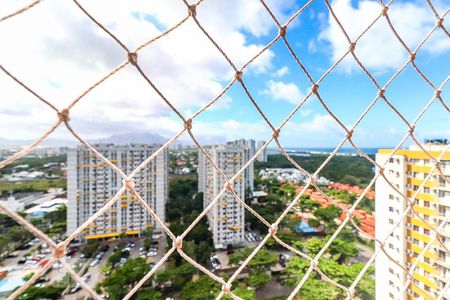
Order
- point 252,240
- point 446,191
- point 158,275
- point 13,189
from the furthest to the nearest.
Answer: point 252,240, point 13,189, point 158,275, point 446,191

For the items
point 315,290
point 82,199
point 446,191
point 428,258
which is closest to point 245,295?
point 315,290

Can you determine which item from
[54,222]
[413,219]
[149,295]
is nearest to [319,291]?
[413,219]

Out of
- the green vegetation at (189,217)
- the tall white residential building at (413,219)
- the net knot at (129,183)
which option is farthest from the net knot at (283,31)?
the green vegetation at (189,217)

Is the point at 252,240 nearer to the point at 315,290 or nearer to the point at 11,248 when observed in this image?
the point at 315,290

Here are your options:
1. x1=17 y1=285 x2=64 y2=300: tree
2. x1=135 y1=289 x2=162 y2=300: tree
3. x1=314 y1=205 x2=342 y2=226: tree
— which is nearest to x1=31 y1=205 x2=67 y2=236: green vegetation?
A: x1=17 y1=285 x2=64 y2=300: tree

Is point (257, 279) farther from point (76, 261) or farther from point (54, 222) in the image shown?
point (54, 222)

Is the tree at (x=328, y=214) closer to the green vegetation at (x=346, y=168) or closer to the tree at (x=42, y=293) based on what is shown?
the green vegetation at (x=346, y=168)
